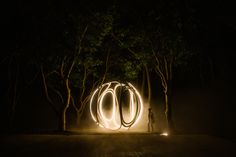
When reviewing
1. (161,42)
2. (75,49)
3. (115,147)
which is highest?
(161,42)

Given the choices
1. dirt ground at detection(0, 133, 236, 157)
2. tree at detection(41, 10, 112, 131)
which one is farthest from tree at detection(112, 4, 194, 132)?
dirt ground at detection(0, 133, 236, 157)

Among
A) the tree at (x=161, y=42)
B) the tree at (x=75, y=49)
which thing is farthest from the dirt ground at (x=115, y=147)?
the tree at (x=161, y=42)

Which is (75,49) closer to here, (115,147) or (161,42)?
(161,42)

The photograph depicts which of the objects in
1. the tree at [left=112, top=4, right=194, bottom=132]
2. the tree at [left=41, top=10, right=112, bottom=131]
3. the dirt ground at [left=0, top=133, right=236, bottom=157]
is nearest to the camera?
the dirt ground at [left=0, top=133, right=236, bottom=157]

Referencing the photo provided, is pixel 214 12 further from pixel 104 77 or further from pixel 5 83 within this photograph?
pixel 5 83

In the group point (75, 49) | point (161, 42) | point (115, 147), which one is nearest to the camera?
point (115, 147)

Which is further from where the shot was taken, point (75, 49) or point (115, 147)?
point (75, 49)

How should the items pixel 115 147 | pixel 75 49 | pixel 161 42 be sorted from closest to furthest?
pixel 115 147 < pixel 161 42 < pixel 75 49

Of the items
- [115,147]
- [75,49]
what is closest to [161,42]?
[75,49]

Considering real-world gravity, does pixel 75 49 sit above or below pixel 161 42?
below

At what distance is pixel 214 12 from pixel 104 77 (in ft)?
27.3

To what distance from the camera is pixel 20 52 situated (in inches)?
723

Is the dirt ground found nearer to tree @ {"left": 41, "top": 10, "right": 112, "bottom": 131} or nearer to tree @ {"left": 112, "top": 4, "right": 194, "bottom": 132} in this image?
tree @ {"left": 41, "top": 10, "right": 112, "bottom": 131}

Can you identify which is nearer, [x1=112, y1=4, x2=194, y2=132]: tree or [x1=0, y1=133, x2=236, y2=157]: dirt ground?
[x1=0, y1=133, x2=236, y2=157]: dirt ground
